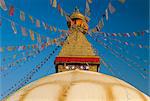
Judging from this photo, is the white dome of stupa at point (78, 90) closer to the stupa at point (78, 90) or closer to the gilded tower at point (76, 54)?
the stupa at point (78, 90)

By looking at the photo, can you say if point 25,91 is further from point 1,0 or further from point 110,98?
point 1,0

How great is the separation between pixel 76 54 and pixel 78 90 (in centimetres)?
1087

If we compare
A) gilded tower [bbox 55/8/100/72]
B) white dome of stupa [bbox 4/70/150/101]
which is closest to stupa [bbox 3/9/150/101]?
white dome of stupa [bbox 4/70/150/101]

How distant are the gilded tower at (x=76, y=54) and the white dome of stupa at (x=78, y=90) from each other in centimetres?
957

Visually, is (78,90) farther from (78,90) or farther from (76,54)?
(76,54)

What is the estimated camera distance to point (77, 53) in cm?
1509

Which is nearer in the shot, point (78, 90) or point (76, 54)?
point (78, 90)

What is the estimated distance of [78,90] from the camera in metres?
4.11

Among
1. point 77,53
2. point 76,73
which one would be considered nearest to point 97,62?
point 77,53

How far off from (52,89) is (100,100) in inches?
27.0

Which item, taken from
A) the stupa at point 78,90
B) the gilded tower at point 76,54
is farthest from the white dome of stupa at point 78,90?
the gilded tower at point 76,54

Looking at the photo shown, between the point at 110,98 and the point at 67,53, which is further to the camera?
the point at 67,53

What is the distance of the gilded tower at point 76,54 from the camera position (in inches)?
571

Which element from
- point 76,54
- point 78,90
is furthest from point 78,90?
point 76,54
